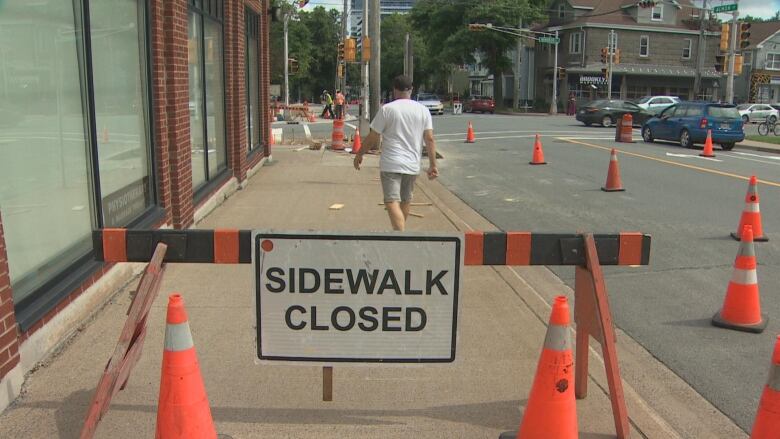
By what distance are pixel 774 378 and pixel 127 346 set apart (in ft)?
9.67

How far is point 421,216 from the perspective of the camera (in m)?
9.95

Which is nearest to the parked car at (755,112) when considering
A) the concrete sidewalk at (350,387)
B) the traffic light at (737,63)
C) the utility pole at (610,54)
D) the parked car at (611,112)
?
the utility pole at (610,54)

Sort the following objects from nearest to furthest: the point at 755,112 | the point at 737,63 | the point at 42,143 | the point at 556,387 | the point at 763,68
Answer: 1. the point at 556,387
2. the point at 42,143
3. the point at 737,63
4. the point at 755,112
5. the point at 763,68

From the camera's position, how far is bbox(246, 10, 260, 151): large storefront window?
14312 millimetres

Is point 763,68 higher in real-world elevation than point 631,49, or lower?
lower

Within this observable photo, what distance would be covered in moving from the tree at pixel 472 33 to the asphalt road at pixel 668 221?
1633 inches

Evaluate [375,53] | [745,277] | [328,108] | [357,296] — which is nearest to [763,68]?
[328,108]

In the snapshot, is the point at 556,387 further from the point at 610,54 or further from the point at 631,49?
the point at 631,49

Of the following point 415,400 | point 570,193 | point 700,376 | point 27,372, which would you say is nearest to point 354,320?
point 415,400

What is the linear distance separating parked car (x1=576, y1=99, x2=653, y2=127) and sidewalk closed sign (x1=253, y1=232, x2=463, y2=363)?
3336cm

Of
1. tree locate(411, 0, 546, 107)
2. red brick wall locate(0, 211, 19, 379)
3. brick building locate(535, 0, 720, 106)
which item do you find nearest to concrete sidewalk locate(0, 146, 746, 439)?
red brick wall locate(0, 211, 19, 379)

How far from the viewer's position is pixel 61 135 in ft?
17.0

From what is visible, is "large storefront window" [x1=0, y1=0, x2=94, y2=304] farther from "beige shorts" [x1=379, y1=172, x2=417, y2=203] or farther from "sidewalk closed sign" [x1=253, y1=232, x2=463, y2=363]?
"beige shorts" [x1=379, y1=172, x2=417, y2=203]

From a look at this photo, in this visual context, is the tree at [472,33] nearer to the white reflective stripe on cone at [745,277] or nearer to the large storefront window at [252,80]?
the large storefront window at [252,80]
